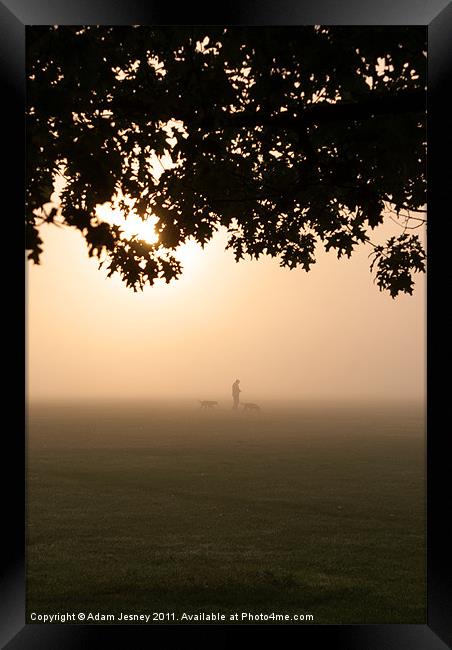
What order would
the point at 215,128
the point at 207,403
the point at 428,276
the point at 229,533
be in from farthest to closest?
1. the point at 207,403
2. the point at 229,533
3. the point at 215,128
4. the point at 428,276

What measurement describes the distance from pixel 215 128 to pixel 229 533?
8.19 metres

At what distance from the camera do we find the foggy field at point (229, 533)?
8164 mm

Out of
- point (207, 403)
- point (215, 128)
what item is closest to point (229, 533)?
point (215, 128)

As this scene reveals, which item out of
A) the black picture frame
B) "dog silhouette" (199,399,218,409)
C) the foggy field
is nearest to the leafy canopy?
the black picture frame

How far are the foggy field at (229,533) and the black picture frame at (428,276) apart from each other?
316 centimetres

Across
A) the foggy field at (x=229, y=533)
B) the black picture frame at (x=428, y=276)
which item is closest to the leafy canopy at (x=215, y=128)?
the black picture frame at (x=428, y=276)

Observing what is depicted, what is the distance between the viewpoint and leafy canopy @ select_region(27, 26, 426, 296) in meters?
5.20

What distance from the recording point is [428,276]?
4555 mm

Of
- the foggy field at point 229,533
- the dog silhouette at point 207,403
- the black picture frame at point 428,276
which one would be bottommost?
the dog silhouette at point 207,403

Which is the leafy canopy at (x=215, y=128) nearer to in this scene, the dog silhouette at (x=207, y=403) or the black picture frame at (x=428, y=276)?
the black picture frame at (x=428, y=276)

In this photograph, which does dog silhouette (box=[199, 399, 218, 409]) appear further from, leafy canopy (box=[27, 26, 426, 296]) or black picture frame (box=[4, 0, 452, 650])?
black picture frame (box=[4, 0, 452, 650])

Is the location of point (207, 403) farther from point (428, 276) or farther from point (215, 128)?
point (428, 276)
